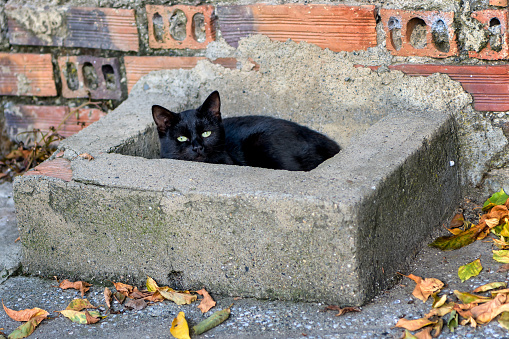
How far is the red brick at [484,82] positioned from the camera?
8.52ft

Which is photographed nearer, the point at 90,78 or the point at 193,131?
the point at 193,131

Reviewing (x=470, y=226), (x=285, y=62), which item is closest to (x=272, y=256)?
(x=470, y=226)

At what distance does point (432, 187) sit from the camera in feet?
8.16

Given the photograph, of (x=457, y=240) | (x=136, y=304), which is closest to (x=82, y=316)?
(x=136, y=304)

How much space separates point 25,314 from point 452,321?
1558 millimetres

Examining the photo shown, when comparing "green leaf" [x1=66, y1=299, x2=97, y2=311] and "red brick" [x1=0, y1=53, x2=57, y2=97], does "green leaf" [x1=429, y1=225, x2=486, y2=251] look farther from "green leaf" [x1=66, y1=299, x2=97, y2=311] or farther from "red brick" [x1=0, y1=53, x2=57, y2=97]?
"red brick" [x1=0, y1=53, x2=57, y2=97]

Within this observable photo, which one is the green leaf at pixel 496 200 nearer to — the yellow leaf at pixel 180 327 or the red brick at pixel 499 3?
the red brick at pixel 499 3

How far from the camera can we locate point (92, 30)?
3.30 meters

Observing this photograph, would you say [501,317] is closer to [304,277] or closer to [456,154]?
[304,277]

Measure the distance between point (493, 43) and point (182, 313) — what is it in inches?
70.4

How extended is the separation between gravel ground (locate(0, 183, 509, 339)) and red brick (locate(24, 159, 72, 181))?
18.4 inches

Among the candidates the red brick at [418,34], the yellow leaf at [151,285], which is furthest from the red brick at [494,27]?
the yellow leaf at [151,285]

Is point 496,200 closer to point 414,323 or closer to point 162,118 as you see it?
point 414,323

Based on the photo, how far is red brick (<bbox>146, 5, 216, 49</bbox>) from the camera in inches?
121
